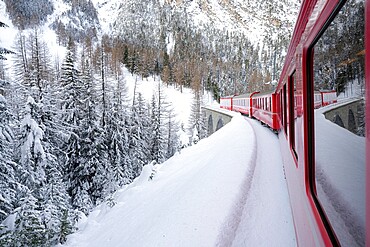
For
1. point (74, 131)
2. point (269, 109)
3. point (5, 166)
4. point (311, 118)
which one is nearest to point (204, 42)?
point (74, 131)

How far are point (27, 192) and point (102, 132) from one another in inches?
432

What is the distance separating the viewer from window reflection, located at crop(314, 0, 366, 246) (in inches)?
42.3

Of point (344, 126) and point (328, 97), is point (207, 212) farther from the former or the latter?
point (344, 126)

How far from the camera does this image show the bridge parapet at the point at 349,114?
1096 mm

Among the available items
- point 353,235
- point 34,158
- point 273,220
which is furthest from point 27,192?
point 353,235

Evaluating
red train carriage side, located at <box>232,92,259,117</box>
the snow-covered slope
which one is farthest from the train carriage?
the snow-covered slope

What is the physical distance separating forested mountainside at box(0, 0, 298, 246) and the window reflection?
18.8ft

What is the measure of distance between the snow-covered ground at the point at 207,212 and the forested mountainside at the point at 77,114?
1.33 m

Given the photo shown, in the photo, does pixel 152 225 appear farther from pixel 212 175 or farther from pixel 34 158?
pixel 34 158

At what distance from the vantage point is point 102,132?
2184cm

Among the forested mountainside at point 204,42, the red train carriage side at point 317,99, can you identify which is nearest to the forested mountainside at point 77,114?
the forested mountainside at point 204,42

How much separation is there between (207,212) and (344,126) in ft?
11.8

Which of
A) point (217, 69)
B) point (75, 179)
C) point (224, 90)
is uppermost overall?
point (217, 69)

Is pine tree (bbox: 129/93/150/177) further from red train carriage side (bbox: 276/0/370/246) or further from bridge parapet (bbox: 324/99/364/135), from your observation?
bridge parapet (bbox: 324/99/364/135)
